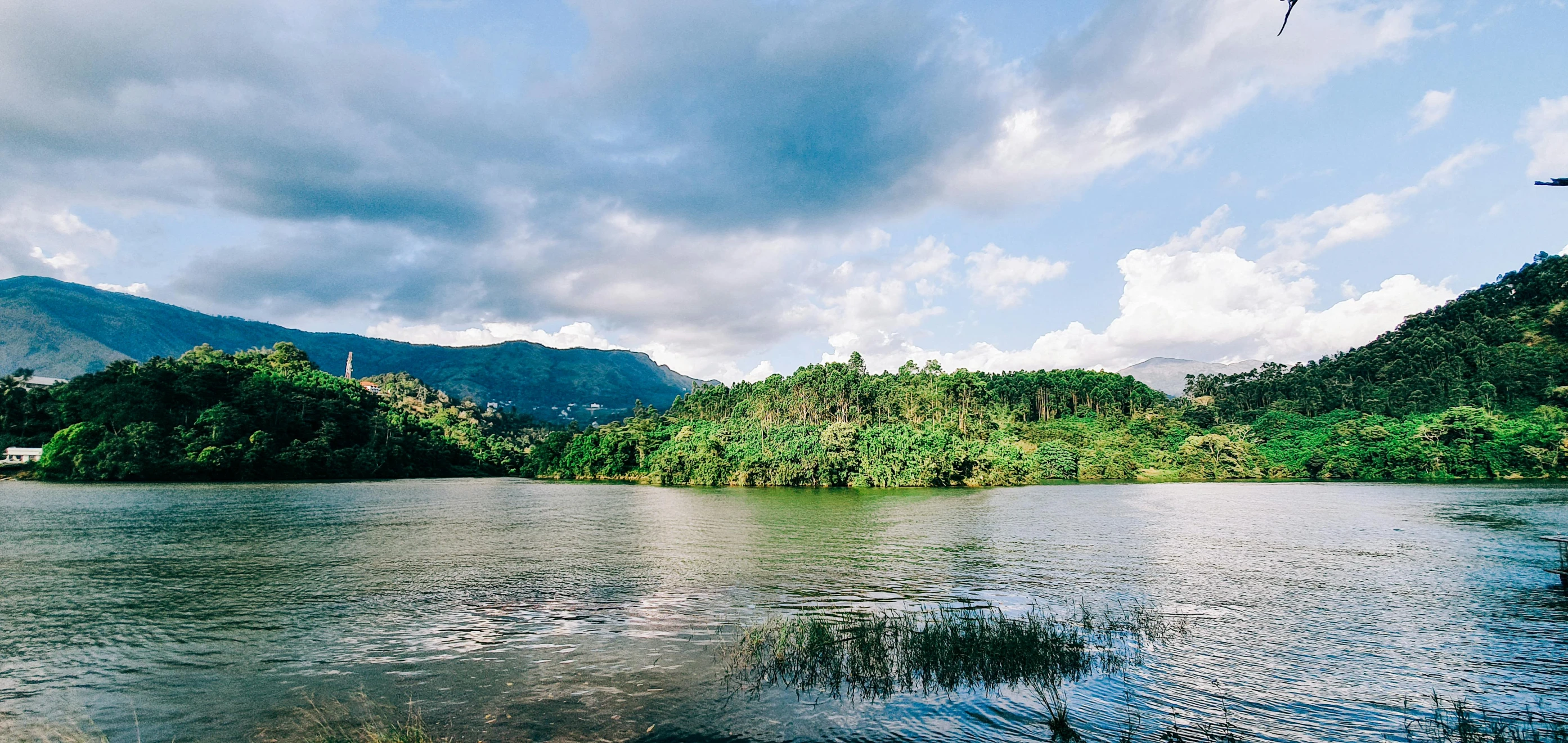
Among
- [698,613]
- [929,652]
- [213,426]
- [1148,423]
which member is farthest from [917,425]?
[213,426]

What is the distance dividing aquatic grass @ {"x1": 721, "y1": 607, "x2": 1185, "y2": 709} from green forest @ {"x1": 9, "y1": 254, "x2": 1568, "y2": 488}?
80.1m

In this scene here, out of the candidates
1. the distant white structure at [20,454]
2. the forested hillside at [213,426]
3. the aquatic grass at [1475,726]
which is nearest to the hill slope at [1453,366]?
the aquatic grass at [1475,726]

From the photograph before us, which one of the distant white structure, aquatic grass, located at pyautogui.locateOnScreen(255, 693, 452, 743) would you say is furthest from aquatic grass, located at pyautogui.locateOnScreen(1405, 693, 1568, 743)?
the distant white structure

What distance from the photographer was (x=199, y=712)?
40.5 ft

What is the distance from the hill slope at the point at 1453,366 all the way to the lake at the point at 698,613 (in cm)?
10870

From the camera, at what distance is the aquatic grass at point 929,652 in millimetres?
13516

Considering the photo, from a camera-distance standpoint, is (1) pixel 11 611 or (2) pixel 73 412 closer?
(1) pixel 11 611

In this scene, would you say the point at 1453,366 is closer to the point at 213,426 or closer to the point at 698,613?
the point at 698,613

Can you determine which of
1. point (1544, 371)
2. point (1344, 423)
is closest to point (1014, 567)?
point (1344, 423)

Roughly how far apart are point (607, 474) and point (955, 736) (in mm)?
127696

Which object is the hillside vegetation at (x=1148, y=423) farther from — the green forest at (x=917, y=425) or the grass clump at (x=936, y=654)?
the grass clump at (x=936, y=654)

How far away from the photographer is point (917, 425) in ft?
405

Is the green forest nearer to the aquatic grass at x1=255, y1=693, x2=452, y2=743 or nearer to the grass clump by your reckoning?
the grass clump

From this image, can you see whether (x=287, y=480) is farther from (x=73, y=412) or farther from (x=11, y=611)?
(x=11, y=611)
